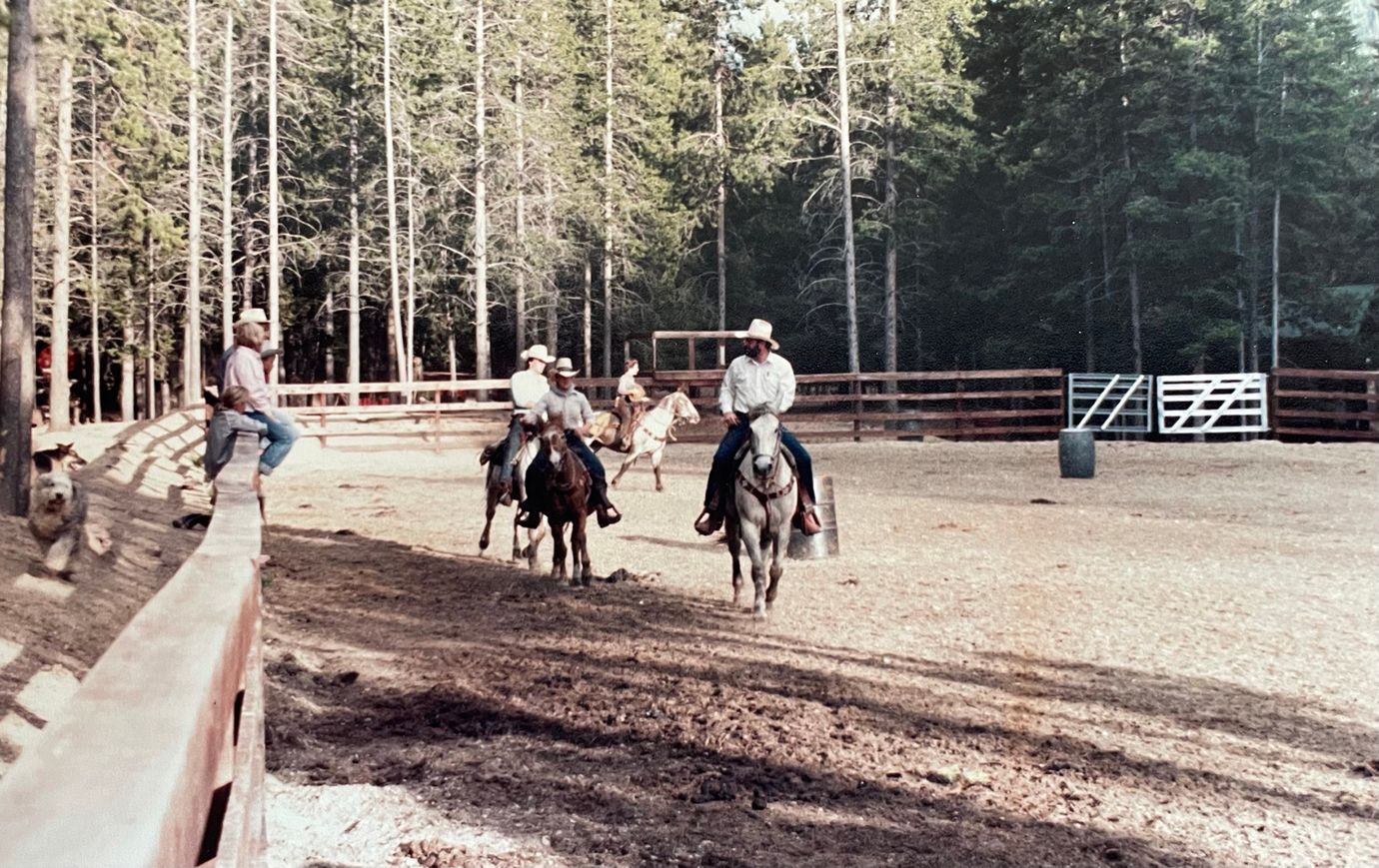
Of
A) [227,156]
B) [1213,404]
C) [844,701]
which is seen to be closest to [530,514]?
[844,701]

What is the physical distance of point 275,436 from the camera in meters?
10.2

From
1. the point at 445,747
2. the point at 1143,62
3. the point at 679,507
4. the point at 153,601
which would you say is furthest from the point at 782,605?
the point at 1143,62

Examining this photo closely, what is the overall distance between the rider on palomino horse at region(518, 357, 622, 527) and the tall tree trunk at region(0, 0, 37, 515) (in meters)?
5.59

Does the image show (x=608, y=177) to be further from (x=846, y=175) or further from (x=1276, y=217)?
(x=1276, y=217)

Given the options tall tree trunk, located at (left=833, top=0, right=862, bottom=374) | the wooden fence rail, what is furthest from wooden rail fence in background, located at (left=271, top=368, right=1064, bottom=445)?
the wooden fence rail

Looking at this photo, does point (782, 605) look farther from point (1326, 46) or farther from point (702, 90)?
point (702, 90)

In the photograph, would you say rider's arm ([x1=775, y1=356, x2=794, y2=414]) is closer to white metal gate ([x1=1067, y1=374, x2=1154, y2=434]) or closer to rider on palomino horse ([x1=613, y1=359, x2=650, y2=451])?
rider on palomino horse ([x1=613, y1=359, x2=650, y2=451])

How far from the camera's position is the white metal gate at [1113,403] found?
31.2m

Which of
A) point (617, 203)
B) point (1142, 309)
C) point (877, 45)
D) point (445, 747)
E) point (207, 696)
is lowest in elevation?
point (445, 747)

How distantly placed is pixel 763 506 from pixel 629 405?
12.4m

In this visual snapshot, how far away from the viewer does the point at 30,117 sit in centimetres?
1374

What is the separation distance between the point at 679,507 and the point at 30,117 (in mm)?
9049

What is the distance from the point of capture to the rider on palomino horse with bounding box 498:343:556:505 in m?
13.0

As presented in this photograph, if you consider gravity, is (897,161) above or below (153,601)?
above
